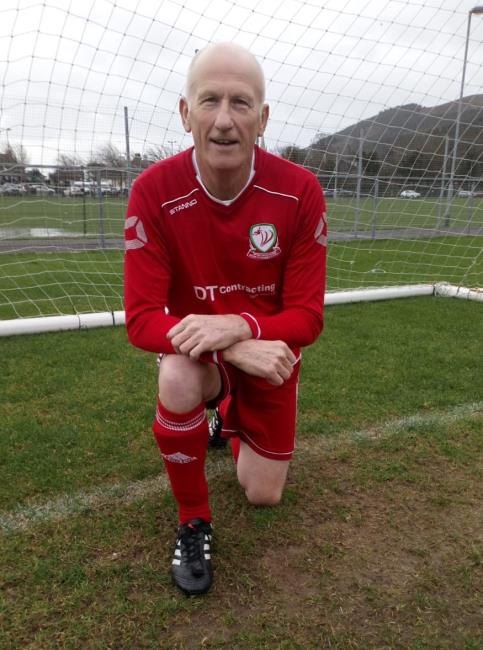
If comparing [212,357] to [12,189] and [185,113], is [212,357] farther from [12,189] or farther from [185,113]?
[12,189]

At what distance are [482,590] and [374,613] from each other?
0.41 metres

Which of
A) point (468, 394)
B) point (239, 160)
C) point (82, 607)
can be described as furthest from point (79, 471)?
point (468, 394)

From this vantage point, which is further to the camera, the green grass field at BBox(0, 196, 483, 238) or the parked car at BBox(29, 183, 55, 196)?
the green grass field at BBox(0, 196, 483, 238)

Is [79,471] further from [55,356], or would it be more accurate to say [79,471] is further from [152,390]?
[55,356]

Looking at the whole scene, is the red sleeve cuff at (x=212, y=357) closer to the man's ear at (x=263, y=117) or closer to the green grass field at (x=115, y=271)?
the man's ear at (x=263, y=117)

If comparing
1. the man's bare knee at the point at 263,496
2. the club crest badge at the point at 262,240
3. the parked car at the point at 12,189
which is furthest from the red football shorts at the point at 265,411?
the parked car at the point at 12,189

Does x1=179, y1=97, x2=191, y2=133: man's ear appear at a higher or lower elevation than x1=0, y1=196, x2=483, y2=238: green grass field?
higher

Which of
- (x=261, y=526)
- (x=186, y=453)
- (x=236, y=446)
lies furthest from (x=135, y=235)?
(x=261, y=526)

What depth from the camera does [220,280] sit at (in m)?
2.10

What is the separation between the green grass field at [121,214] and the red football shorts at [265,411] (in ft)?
15.9

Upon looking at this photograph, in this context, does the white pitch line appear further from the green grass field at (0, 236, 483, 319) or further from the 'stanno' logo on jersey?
the green grass field at (0, 236, 483, 319)

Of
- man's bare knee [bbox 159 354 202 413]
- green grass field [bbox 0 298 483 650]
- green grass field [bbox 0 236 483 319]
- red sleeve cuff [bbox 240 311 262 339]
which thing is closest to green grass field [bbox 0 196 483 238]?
green grass field [bbox 0 236 483 319]

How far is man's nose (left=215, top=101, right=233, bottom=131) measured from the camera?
1775 millimetres

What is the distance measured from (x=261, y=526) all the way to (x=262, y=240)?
1.17 metres
